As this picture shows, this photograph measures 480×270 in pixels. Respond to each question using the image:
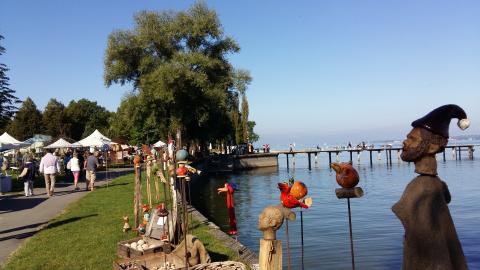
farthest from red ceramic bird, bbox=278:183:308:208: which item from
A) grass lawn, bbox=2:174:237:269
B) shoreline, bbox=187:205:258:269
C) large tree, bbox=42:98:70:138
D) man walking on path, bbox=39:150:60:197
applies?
large tree, bbox=42:98:70:138

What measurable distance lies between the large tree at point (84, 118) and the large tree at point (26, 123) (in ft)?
17.8

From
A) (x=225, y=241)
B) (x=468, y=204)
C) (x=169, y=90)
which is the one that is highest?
(x=169, y=90)

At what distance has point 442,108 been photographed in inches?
117

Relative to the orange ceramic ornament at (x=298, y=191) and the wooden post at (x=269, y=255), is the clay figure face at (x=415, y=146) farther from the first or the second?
the wooden post at (x=269, y=255)

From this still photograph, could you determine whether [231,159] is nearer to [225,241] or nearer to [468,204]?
[468,204]

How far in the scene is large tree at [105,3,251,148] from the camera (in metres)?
34.0

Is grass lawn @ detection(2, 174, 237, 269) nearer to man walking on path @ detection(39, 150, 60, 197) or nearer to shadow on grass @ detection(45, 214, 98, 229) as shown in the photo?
shadow on grass @ detection(45, 214, 98, 229)

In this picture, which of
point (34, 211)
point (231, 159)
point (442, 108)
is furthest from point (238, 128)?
point (442, 108)

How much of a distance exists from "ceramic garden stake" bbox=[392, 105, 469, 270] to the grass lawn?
6.57 metres

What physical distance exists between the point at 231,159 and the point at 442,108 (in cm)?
5955

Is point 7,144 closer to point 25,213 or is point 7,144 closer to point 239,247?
point 25,213

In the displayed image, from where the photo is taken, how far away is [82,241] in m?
10.5

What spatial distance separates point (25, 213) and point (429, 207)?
15.7 metres

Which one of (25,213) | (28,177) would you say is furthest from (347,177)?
(28,177)
